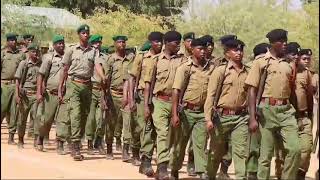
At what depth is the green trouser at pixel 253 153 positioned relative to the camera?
8883mm

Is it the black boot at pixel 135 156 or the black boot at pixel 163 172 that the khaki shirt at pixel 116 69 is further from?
the black boot at pixel 163 172

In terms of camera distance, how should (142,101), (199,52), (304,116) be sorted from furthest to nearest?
(142,101) < (304,116) < (199,52)

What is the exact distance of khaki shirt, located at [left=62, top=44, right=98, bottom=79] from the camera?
11.4 meters

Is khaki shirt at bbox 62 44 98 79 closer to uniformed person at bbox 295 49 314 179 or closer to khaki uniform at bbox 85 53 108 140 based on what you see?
khaki uniform at bbox 85 53 108 140

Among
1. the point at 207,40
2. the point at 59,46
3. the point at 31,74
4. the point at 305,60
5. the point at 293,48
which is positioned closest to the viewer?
the point at 207,40

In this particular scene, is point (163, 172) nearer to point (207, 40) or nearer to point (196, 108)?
point (196, 108)

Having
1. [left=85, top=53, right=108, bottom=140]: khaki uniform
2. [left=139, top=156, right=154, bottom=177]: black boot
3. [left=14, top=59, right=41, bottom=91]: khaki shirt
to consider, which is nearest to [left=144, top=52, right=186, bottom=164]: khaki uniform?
[left=139, top=156, right=154, bottom=177]: black boot

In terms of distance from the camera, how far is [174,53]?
387 inches

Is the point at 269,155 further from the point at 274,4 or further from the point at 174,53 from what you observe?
the point at 274,4

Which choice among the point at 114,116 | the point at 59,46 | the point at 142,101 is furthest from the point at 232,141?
the point at 59,46

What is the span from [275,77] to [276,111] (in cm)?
40

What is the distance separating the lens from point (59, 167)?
10.3 metres

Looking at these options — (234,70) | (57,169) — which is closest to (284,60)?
(234,70)

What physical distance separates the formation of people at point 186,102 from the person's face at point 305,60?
1cm
